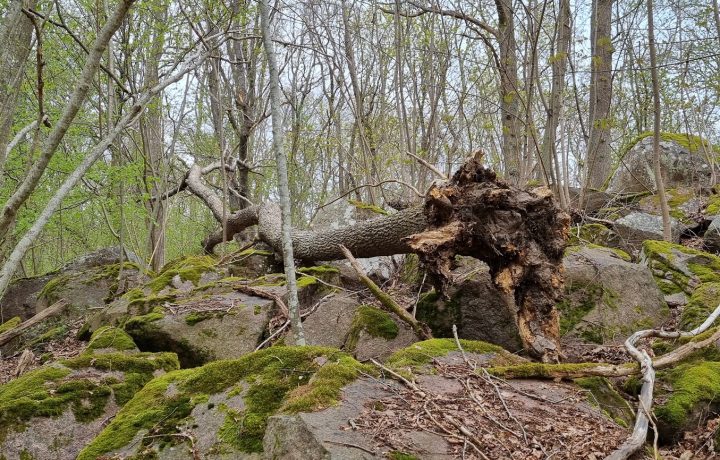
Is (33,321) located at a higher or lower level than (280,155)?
lower

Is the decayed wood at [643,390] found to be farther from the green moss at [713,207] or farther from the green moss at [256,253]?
the green moss at [256,253]

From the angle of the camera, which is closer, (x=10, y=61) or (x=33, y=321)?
(x=10, y=61)

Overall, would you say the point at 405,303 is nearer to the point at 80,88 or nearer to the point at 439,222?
the point at 439,222

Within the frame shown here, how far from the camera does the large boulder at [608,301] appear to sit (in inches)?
213

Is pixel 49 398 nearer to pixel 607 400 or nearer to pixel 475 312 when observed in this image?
pixel 475 312

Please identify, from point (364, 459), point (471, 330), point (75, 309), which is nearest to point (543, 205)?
point (471, 330)

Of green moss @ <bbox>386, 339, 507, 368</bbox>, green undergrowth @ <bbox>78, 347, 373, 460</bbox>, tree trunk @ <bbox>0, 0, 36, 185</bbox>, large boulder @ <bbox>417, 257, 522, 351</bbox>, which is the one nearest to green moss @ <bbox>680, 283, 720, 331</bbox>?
large boulder @ <bbox>417, 257, 522, 351</bbox>

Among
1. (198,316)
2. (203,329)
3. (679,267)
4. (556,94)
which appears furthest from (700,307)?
(198,316)

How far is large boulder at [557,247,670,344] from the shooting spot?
5406 millimetres

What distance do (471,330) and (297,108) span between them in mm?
12021

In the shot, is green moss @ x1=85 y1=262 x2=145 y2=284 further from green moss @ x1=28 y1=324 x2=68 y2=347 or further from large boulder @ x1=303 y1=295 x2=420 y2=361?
large boulder @ x1=303 y1=295 x2=420 y2=361

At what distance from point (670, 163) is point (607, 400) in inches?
355

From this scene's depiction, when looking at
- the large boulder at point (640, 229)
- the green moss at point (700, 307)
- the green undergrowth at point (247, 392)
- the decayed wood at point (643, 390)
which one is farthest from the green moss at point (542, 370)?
the large boulder at point (640, 229)

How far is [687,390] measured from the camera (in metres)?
3.76
